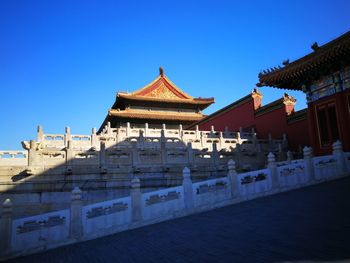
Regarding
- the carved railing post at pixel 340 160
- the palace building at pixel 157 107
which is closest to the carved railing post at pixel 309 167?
the carved railing post at pixel 340 160

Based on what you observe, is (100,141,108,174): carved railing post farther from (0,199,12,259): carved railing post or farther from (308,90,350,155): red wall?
(308,90,350,155): red wall

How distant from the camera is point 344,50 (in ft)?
39.5

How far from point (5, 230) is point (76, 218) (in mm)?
1558

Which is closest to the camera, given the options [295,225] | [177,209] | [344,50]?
[295,225]

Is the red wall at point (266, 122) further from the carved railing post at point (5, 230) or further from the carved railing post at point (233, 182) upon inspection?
the carved railing post at point (5, 230)

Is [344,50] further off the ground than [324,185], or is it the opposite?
[344,50]

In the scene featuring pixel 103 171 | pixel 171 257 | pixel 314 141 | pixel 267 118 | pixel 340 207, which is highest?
pixel 267 118

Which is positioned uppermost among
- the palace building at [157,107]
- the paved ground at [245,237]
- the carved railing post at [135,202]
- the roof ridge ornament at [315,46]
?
the palace building at [157,107]

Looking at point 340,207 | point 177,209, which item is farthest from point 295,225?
point 177,209

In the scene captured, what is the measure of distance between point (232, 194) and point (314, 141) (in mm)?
6280

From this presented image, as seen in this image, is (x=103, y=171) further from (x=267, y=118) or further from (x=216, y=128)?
(x=216, y=128)

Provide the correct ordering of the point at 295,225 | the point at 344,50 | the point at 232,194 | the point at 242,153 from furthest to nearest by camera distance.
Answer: the point at 242,153, the point at 344,50, the point at 232,194, the point at 295,225

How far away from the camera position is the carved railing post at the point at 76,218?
8.00 metres

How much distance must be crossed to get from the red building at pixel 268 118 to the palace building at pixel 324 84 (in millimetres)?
2870
